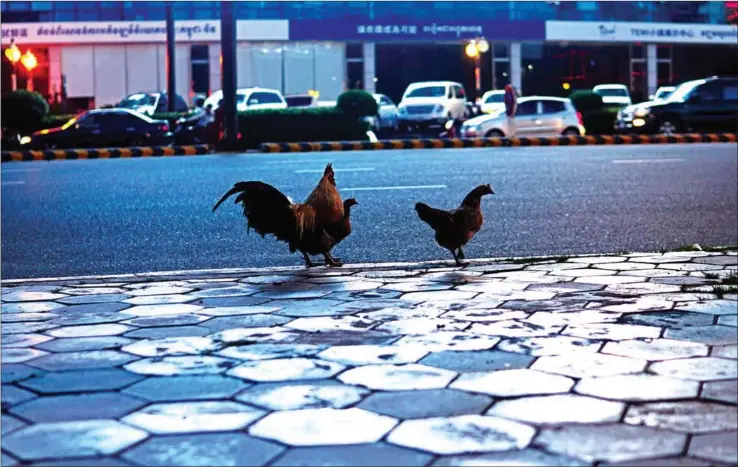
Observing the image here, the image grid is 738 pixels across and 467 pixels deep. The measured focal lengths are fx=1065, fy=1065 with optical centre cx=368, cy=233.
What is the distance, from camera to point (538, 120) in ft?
78.7

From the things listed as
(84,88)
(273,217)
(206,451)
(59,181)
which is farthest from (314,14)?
(206,451)

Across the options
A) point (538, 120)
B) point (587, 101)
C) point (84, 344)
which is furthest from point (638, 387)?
point (587, 101)

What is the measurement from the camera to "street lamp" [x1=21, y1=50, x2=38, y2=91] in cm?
3784

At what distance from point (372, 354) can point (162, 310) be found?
141cm

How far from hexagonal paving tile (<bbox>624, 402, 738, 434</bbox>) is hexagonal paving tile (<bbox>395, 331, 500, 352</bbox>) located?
91cm

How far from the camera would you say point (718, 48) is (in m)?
47.2

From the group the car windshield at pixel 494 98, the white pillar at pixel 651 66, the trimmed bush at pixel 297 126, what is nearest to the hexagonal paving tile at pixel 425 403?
the trimmed bush at pixel 297 126

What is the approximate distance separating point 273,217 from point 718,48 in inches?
1773

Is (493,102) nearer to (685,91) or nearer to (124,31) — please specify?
(685,91)

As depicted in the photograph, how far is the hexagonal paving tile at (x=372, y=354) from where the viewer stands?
12.1 ft

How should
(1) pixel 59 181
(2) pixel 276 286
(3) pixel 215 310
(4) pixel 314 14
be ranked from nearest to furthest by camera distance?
1. (3) pixel 215 310
2. (2) pixel 276 286
3. (1) pixel 59 181
4. (4) pixel 314 14

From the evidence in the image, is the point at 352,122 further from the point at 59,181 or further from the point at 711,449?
the point at 711,449

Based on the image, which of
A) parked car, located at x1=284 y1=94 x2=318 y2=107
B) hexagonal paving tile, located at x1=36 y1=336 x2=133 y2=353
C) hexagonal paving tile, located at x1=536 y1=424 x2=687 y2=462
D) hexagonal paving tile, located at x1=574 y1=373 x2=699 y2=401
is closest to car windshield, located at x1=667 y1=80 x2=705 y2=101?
parked car, located at x1=284 y1=94 x2=318 y2=107

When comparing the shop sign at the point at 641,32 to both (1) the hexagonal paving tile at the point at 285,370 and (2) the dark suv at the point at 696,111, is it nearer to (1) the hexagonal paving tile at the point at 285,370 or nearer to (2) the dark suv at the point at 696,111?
(2) the dark suv at the point at 696,111
